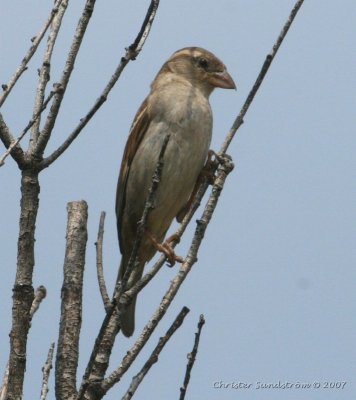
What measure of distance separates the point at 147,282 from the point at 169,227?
284cm

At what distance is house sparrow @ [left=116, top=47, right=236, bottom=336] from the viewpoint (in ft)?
19.4

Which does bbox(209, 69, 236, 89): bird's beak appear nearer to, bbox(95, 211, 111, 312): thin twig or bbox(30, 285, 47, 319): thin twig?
bbox(95, 211, 111, 312): thin twig

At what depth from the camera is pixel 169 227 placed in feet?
21.0

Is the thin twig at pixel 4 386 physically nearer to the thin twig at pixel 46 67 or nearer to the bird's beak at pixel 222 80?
the thin twig at pixel 46 67

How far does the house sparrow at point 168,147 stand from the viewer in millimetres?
5902

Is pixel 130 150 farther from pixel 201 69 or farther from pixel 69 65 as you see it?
pixel 69 65

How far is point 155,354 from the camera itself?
10.6 ft

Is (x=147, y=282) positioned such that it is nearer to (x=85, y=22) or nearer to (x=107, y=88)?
(x=107, y=88)

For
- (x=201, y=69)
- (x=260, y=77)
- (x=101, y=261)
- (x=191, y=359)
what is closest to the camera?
(x=191, y=359)

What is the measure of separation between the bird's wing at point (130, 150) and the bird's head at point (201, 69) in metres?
0.50

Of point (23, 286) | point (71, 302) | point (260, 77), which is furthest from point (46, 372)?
point (260, 77)

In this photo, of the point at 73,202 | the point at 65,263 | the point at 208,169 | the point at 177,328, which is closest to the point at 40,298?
the point at 65,263

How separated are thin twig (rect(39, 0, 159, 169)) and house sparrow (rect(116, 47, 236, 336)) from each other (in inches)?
80.0

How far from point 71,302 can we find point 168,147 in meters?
2.29
